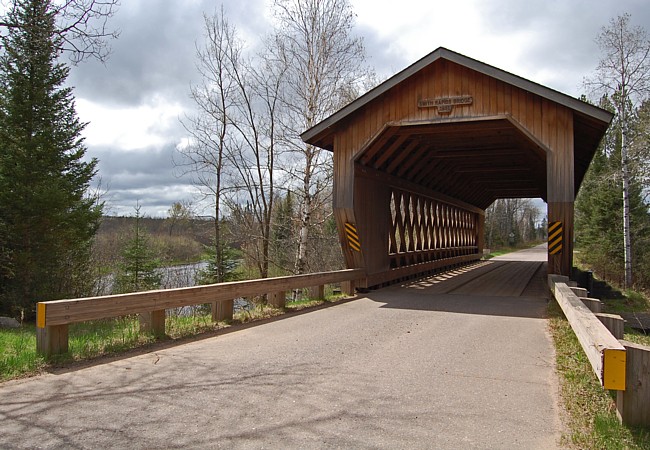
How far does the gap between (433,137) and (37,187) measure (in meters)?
9.57

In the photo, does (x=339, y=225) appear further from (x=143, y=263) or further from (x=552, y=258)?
(x=143, y=263)

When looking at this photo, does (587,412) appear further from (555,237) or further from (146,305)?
(555,237)

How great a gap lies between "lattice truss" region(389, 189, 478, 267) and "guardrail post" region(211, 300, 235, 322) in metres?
6.79

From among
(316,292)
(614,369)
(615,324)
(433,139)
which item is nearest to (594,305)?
(615,324)

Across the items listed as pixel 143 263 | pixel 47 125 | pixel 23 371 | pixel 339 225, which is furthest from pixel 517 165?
pixel 23 371

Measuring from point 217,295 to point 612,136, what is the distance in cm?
2360

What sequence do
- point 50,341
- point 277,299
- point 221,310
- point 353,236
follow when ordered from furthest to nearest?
point 353,236
point 277,299
point 221,310
point 50,341

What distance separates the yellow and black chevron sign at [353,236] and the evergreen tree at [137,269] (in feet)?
23.5

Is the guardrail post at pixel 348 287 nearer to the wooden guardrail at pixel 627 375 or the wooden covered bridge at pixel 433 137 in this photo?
the wooden covered bridge at pixel 433 137

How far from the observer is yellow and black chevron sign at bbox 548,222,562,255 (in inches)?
360

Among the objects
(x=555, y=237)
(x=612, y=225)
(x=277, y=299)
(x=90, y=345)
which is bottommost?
(x=90, y=345)

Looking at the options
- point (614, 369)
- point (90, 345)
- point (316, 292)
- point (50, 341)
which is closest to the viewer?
point (614, 369)

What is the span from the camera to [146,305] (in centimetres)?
537

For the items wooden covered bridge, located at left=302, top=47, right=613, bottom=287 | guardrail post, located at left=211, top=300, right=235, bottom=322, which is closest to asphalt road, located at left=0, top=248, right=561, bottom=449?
guardrail post, located at left=211, top=300, right=235, bottom=322
